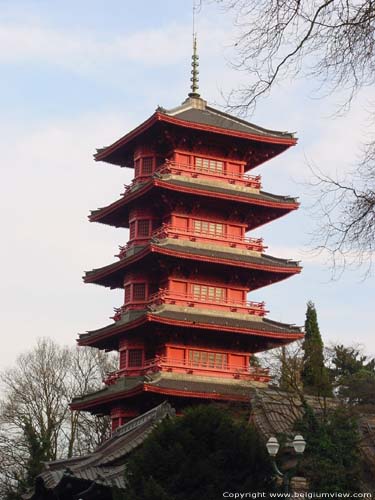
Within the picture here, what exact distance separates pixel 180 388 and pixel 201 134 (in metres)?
12.1

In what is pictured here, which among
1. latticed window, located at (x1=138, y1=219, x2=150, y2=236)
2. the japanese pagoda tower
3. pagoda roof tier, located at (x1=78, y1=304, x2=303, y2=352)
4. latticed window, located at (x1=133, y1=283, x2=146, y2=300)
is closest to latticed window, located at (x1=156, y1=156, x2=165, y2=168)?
the japanese pagoda tower

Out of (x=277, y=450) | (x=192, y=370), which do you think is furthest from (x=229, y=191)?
(x=277, y=450)

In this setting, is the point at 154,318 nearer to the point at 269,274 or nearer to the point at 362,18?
the point at 269,274

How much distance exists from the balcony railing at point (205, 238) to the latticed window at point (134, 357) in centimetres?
465

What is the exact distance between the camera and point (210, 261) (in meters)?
37.8

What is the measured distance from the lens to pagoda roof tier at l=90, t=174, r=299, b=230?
3875 centimetres

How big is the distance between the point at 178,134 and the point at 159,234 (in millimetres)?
4988

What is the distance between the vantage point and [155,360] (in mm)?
36531

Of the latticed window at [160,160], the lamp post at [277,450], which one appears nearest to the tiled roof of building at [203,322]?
the latticed window at [160,160]

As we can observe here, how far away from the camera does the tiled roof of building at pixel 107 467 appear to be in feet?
72.8

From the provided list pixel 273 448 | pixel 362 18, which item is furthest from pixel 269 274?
pixel 362 18

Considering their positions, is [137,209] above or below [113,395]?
above

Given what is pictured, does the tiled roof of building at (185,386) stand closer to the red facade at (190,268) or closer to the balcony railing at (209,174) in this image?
the red facade at (190,268)

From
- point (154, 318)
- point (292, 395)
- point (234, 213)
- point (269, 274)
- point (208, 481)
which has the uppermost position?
point (234, 213)
